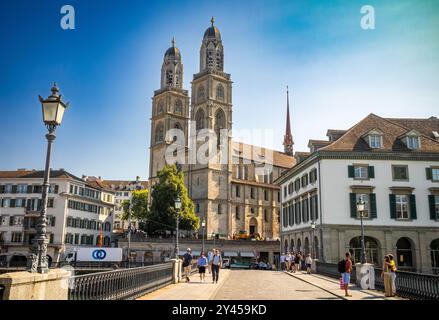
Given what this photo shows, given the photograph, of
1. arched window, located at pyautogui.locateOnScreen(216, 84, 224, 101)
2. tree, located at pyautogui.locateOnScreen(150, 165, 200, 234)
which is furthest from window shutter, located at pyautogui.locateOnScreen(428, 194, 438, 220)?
arched window, located at pyautogui.locateOnScreen(216, 84, 224, 101)

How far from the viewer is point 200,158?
7656cm

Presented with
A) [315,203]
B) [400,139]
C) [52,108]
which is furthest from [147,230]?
[52,108]

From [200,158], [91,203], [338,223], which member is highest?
[200,158]

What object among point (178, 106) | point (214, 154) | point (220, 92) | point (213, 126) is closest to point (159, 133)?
point (178, 106)

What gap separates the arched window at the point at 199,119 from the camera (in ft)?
271

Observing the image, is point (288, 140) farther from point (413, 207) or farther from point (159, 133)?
point (413, 207)

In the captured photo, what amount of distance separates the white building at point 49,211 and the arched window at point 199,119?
25.1 meters

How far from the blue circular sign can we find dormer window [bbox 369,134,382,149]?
32034 millimetres

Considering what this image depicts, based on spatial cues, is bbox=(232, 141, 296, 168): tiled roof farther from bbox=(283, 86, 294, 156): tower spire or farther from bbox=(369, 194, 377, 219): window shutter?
bbox=(369, 194, 377, 219): window shutter

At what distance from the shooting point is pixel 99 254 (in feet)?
157

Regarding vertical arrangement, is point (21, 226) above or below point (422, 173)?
below
